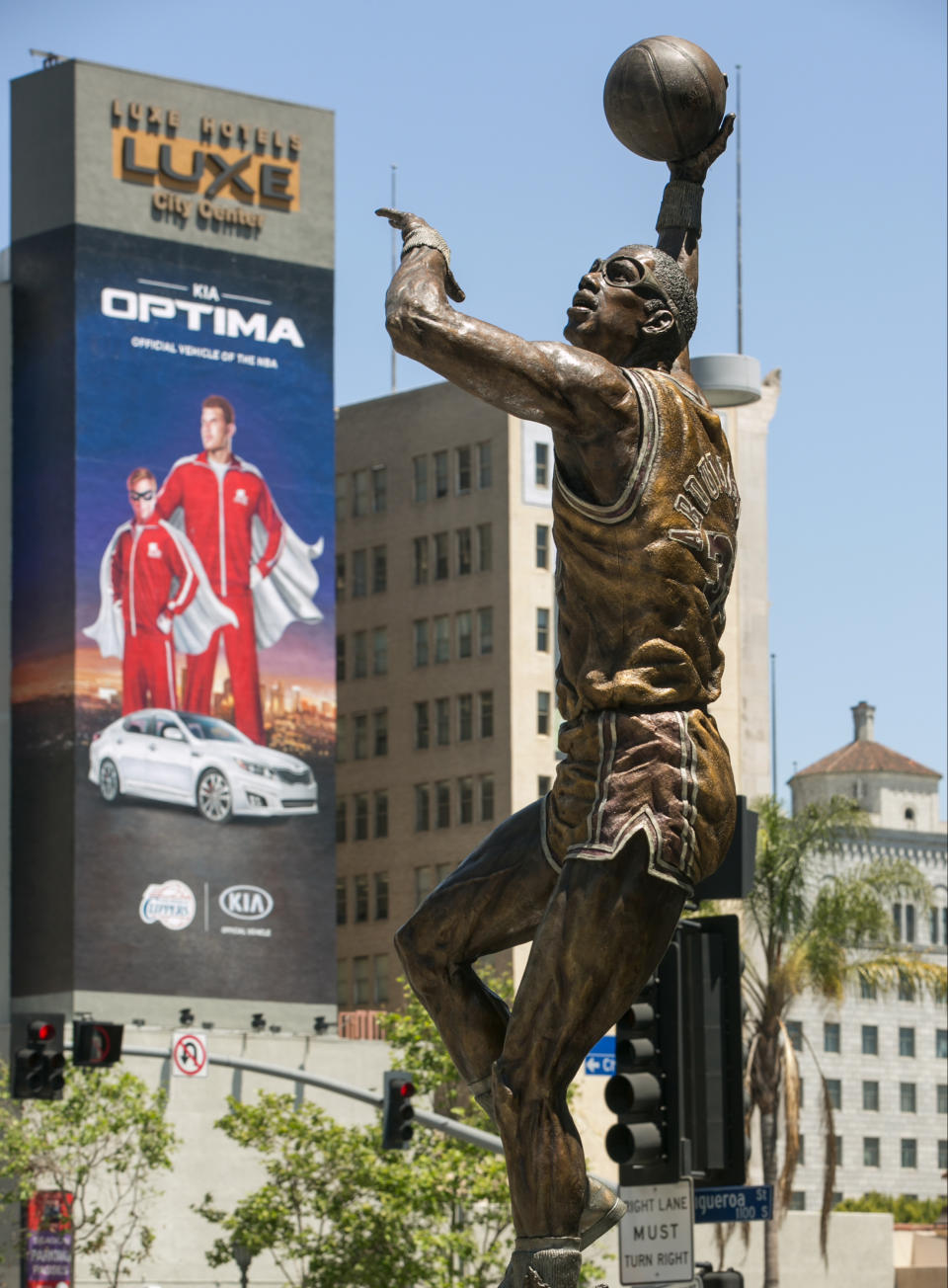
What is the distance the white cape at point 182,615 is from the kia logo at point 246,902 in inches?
282

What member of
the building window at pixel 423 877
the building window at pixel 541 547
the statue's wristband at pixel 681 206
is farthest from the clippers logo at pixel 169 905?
the statue's wristband at pixel 681 206

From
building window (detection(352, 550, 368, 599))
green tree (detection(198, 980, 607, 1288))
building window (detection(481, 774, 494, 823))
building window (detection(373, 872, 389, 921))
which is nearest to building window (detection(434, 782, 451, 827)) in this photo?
building window (detection(481, 774, 494, 823))

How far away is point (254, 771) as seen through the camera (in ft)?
255

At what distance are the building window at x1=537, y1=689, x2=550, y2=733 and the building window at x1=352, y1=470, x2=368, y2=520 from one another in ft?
37.1

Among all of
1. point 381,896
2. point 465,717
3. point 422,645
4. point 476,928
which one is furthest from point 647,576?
point 422,645

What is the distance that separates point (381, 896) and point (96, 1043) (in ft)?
209

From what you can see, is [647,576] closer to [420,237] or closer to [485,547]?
[420,237]

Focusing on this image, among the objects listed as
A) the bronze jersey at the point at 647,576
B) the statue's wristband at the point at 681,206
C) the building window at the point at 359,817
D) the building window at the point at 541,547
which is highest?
the building window at the point at 541,547

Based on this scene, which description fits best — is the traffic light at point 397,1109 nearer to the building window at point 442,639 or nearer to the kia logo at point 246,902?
the kia logo at point 246,902

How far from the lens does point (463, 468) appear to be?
9694 cm

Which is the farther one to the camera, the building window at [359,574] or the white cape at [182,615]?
the building window at [359,574]

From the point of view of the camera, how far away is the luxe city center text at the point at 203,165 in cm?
7856

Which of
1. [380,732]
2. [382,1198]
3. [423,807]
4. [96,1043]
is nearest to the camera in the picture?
[96,1043]

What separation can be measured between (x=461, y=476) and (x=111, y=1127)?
4377cm
